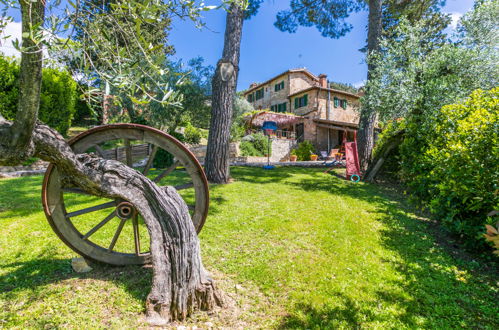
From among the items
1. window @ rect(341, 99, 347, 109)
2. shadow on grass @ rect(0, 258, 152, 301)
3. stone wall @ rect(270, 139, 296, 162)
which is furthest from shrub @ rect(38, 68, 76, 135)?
window @ rect(341, 99, 347, 109)

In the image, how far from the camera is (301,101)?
95.1ft

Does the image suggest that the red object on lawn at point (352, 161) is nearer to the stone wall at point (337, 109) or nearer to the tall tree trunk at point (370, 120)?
the tall tree trunk at point (370, 120)

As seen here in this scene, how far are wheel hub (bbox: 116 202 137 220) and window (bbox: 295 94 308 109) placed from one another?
91.8 feet

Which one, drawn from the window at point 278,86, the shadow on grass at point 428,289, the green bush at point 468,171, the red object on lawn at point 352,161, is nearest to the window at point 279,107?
the window at point 278,86

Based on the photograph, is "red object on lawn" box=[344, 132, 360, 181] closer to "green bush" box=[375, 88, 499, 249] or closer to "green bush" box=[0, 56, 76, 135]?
"green bush" box=[375, 88, 499, 249]

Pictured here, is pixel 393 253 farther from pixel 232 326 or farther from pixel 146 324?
pixel 146 324

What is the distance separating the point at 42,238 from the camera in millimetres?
3742

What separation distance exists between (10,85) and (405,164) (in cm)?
1589

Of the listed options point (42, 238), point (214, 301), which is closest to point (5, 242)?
point (42, 238)

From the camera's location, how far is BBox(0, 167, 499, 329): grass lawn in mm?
2201

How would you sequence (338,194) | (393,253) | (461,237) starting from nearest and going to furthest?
(393,253), (461,237), (338,194)

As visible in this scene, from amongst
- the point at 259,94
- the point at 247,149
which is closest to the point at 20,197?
the point at 247,149

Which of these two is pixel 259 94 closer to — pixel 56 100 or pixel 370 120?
pixel 56 100

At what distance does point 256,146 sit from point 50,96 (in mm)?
14461
